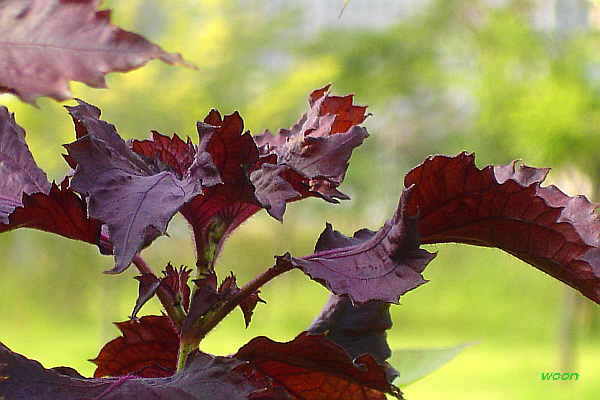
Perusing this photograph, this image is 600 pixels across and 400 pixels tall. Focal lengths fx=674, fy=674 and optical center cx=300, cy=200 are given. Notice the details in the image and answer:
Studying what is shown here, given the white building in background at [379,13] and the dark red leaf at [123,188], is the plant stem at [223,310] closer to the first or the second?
the dark red leaf at [123,188]

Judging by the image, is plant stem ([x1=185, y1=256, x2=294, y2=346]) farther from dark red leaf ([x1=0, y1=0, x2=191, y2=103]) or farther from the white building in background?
the white building in background

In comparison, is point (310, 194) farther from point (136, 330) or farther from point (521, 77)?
point (521, 77)

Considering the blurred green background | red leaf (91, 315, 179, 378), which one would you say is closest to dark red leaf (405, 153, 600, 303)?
red leaf (91, 315, 179, 378)

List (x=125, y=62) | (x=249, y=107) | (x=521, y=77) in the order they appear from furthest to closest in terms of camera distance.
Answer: (x=249, y=107)
(x=521, y=77)
(x=125, y=62)

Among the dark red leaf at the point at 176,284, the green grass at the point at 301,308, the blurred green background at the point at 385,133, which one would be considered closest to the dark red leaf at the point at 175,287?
the dark red leaf at the point at 176,284

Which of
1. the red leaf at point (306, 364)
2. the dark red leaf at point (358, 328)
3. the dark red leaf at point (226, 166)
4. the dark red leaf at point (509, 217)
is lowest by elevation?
the red leaf at point (306, 364)

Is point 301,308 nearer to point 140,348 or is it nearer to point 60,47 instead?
point 140,348

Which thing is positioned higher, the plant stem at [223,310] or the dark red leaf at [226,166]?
the dark red leaf at [226,166]

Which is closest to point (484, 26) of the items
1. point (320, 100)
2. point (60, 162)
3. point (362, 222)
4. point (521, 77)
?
point (521, 77)
